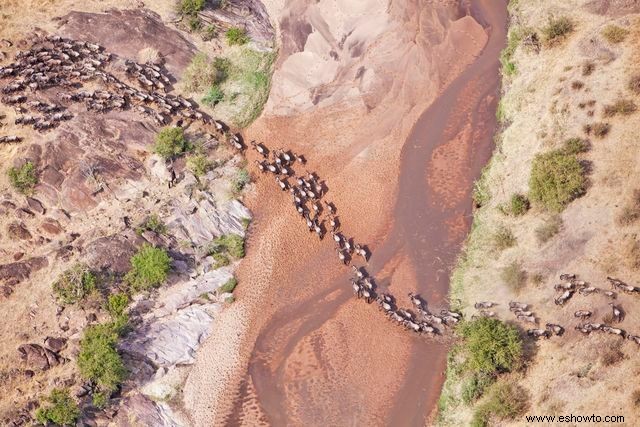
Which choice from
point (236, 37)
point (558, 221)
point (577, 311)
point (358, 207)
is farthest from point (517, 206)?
point (236, 37)

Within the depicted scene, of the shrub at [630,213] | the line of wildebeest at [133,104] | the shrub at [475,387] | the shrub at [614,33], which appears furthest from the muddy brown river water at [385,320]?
the shrub at [630,213]

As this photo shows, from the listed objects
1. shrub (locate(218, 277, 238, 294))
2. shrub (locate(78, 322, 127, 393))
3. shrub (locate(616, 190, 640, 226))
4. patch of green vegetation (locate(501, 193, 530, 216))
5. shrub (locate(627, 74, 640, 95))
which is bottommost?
shrub (locate(78, 322, 127, 393))

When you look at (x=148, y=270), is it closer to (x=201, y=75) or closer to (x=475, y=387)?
(x=201, y=75)

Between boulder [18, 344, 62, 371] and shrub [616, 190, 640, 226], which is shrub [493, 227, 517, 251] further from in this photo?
boulder [18, 344, 62, 371]

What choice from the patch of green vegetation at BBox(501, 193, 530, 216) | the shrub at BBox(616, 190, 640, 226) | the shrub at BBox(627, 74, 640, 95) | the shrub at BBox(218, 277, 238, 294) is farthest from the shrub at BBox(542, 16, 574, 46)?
the shrub at BBox(218, 277, 238, 294)

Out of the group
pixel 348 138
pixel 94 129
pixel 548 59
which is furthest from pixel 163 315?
pixel 548 59

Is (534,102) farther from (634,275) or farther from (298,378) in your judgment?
(298,378)
